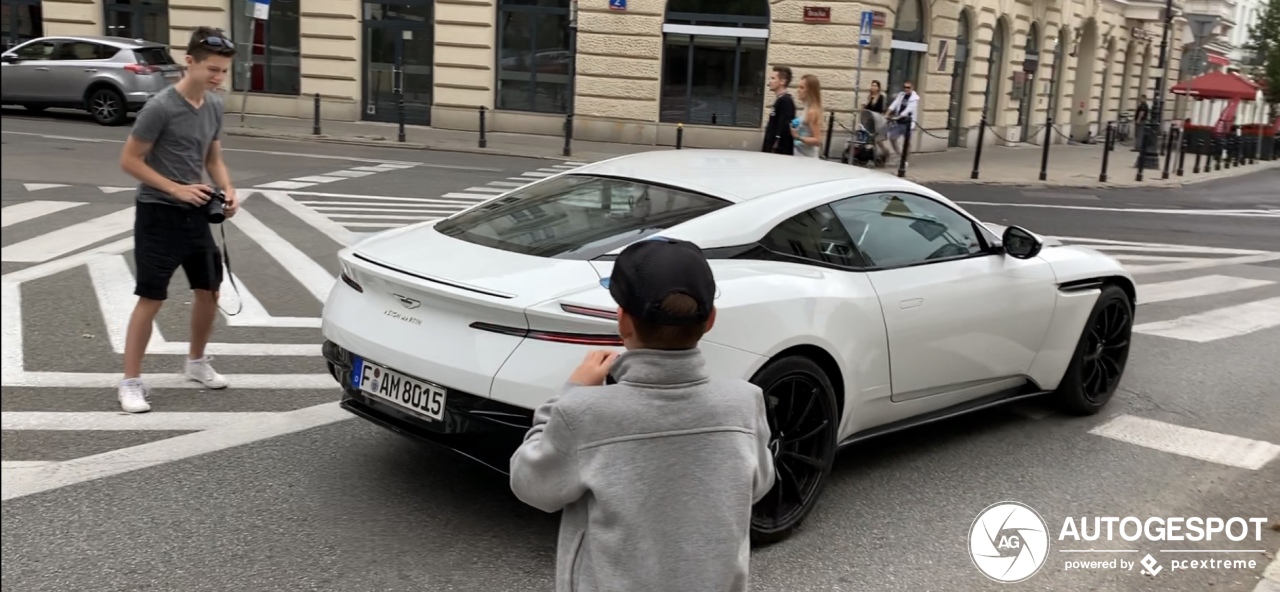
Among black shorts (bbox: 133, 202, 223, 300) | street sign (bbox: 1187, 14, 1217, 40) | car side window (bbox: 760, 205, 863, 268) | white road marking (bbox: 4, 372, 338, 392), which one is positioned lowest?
white road marking (bbox: 4, 372, 338, 392)

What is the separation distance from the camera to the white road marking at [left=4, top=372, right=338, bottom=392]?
593 centimetres

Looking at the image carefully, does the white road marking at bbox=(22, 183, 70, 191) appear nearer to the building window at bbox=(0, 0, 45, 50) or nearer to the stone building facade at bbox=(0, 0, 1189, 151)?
the stone building facade at bbox=(0, 0, 1189, 151)

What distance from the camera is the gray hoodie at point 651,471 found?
215cm

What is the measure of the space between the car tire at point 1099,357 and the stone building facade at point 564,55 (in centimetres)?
1746

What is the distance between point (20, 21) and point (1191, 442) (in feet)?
93.3

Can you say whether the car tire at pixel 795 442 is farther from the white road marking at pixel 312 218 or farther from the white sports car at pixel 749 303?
the white road marking at pixel 312 218

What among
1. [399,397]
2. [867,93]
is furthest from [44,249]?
[867,93]

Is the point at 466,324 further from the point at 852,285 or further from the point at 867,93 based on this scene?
the point at 867,93

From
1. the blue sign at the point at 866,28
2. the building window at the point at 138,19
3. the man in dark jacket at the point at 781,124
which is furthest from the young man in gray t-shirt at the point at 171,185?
the building window at the point at 138,19

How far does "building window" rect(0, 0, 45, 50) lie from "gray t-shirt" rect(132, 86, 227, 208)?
2516 cm

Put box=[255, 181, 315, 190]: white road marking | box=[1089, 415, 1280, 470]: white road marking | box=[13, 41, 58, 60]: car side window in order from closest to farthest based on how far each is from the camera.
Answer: box=[1089, 415, 1280, 470]: white road marking < box=[255, 181, 315, 190]: white road marking < box=[13, 41, 58, 60]: car side window

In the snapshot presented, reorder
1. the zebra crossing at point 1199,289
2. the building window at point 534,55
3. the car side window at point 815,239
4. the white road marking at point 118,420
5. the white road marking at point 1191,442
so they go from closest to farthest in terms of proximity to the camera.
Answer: the car side window at point 815,239 < the white road marking at point 118,420 < the white road marking at point 1191,442 < the zebra crossing at point 1199,289 < the building window at point 534,55

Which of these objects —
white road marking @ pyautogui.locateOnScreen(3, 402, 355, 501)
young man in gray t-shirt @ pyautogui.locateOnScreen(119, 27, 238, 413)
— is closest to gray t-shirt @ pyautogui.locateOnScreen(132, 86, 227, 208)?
young man in gray t-shirt @ pyautogui.locateOnScreen(119, 27, 238, 413)

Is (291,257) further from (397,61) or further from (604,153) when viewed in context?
(397,61)
